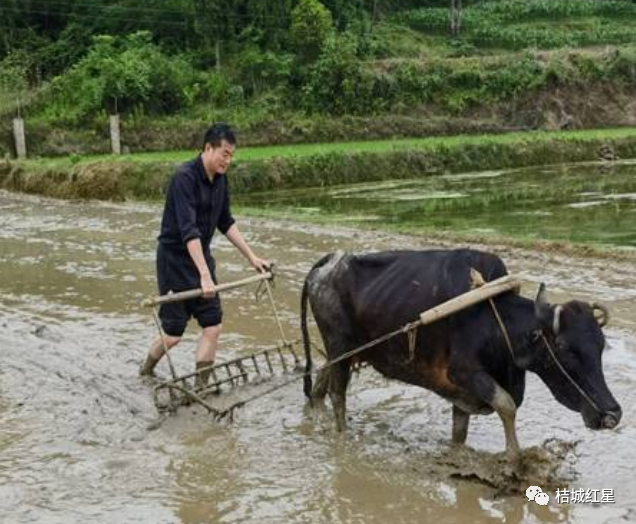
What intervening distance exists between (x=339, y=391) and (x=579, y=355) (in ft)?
5.73

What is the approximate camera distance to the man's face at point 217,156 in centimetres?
602

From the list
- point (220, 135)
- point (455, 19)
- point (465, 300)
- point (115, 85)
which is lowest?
point (465, 300)

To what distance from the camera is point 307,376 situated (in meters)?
6.21

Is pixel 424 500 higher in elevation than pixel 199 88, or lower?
lower

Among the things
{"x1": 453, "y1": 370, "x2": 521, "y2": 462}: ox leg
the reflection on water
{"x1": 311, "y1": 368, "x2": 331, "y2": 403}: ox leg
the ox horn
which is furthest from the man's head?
the reflection on water

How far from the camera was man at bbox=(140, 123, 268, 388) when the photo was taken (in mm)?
6008

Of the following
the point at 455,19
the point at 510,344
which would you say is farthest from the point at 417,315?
the point at 455,19

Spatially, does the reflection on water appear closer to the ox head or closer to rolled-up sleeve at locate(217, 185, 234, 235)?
rolled-up sleeve at locate(217, 185, 234, 235)

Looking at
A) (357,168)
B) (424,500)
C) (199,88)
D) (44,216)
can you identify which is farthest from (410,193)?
(424,500)

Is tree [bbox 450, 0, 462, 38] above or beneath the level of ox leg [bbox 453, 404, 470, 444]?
above

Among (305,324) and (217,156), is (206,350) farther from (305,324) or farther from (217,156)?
(217,156)

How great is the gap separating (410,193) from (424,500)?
56.8 feet

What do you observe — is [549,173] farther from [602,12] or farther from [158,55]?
[602,12]

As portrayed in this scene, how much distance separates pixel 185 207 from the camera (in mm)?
6070
